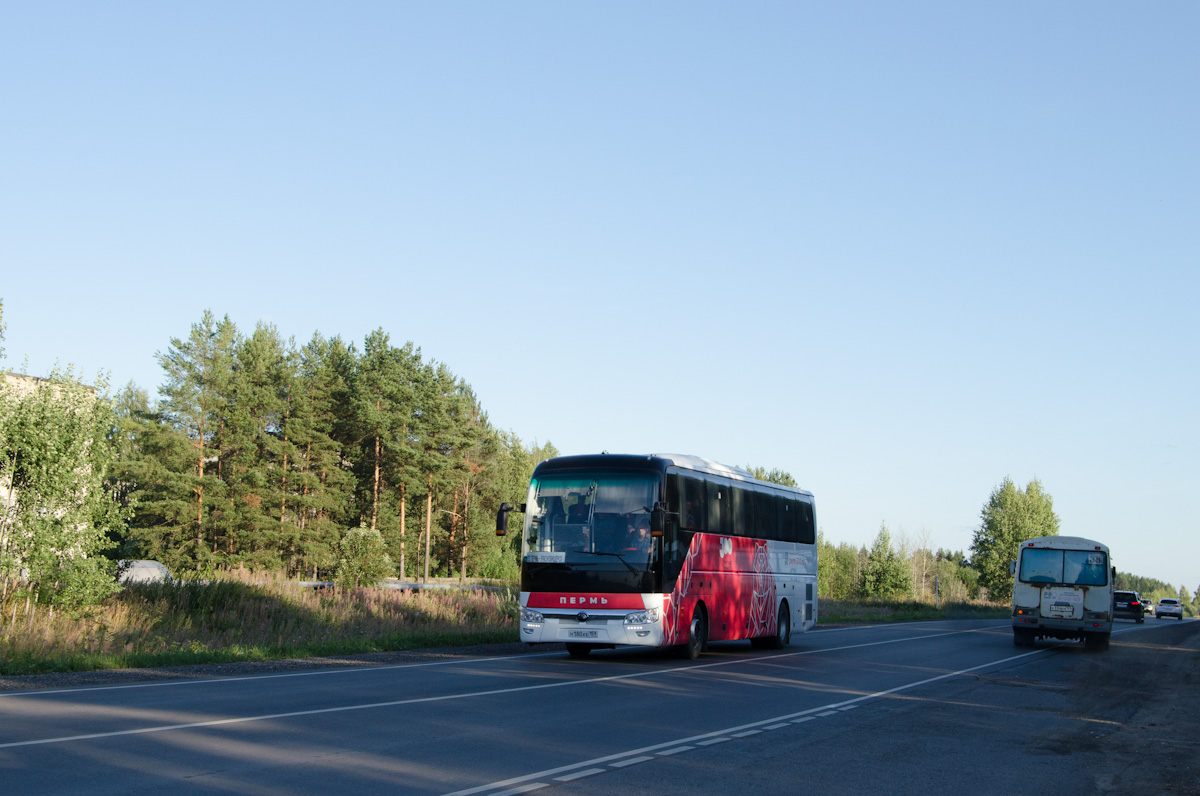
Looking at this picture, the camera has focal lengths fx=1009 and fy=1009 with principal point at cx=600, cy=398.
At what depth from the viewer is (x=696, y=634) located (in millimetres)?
20109

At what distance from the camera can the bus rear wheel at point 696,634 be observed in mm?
19812

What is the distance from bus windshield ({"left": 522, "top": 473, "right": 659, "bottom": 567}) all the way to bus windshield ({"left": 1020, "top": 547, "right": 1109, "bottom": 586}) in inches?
586

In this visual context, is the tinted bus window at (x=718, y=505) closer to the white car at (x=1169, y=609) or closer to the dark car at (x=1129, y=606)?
the dark car at (x=1129, y=606)

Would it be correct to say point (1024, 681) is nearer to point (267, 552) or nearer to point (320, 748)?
point (320, 748)

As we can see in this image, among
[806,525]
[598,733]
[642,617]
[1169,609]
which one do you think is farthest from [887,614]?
[598,733]

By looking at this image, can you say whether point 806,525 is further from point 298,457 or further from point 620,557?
point 298,457

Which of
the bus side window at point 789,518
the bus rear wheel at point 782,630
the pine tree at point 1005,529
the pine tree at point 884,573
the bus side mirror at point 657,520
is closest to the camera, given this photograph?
the bus side mirror at point 657,520

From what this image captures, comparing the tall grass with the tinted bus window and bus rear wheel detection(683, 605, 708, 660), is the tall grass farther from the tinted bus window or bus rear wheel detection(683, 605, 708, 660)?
the tinted bus window

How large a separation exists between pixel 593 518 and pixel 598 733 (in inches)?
348

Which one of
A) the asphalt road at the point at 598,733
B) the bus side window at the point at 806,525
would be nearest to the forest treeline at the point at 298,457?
the bus side window at the point at 806,525

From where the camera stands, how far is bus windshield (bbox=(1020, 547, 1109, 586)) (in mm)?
27672

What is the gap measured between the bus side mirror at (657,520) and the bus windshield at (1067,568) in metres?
14.7

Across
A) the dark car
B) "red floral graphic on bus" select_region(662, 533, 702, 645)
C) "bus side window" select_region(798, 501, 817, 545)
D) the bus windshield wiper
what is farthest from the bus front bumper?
the dark car

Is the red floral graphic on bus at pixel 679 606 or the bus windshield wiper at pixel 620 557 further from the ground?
the bus windshield wiper at pixel 620 557
